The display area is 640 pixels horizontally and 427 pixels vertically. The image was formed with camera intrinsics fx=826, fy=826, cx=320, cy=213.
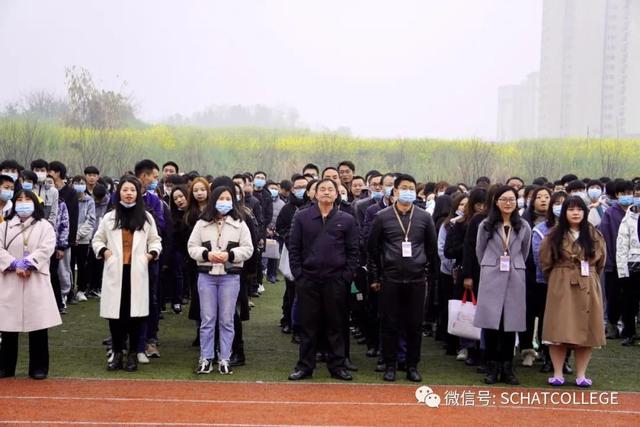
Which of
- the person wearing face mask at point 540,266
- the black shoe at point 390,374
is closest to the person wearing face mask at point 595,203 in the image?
the person wearing face mask at point 540,266

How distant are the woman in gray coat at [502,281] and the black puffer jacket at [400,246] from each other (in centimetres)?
54

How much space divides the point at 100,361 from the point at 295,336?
2.55m

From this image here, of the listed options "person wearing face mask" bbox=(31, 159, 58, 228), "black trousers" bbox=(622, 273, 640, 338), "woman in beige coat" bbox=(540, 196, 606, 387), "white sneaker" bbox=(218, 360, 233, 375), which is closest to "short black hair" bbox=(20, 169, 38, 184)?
"person wearing face mask" bbox=(31, 159, 58, 228)

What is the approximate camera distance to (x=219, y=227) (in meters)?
8.54

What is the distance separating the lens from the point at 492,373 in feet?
27.6

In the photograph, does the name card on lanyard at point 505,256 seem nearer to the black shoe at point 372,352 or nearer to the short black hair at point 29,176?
the black shoe at point 372,352

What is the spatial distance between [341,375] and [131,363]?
2.20 m

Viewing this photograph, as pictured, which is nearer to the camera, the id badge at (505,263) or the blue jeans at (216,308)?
the id badge at (505,263)

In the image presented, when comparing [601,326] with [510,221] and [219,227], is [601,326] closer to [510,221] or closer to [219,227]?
[510,221]

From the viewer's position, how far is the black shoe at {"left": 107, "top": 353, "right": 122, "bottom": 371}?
862 cm

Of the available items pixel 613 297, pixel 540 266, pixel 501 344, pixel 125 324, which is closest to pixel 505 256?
pixel 540 266

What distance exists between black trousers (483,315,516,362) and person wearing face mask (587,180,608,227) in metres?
3.90

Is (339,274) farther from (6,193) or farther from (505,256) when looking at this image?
(6,193)

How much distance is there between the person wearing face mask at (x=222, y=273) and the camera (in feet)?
27.8
